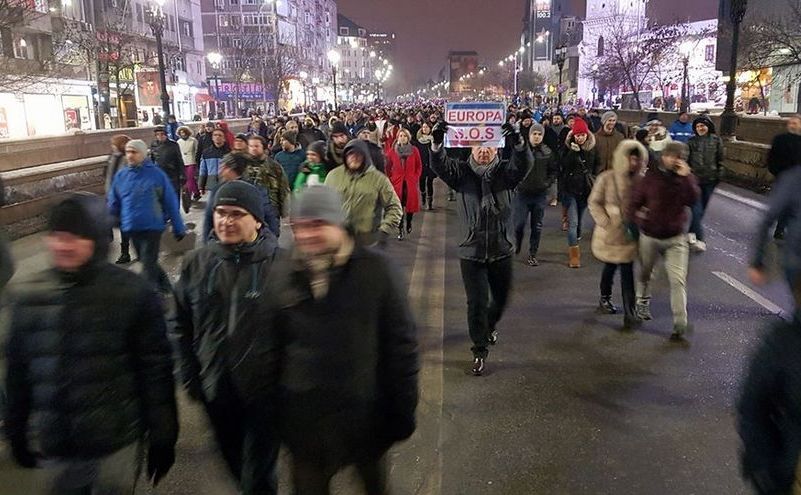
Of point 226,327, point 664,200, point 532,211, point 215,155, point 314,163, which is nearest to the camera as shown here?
point 226,327

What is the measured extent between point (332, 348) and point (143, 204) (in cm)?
540

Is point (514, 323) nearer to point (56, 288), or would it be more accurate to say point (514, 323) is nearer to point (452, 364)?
point (452, 364)

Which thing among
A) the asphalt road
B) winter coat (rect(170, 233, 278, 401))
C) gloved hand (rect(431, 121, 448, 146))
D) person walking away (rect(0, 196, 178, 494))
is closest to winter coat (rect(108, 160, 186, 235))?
the asphalt road

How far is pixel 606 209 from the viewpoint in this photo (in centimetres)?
694

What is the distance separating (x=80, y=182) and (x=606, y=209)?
1342 centimetres

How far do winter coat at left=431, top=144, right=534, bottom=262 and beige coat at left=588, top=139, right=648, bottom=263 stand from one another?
1410 millimetres

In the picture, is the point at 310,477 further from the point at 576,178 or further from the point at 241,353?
the point at 576,178

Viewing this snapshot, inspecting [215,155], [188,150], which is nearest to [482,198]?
[215,155]

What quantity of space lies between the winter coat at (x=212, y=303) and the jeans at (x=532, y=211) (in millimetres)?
6837

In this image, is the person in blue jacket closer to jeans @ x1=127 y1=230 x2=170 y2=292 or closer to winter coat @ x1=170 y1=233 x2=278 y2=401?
jeans @ x1=127 y1=230 x2=170 y2=292

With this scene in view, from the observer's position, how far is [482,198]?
5.80 m

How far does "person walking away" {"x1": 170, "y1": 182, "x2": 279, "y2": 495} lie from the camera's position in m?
3.28

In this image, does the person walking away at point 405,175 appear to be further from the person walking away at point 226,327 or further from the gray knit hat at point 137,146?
the person walking away at point 226,327

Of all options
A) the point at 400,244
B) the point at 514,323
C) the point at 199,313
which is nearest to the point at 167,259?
the point at 400,244
